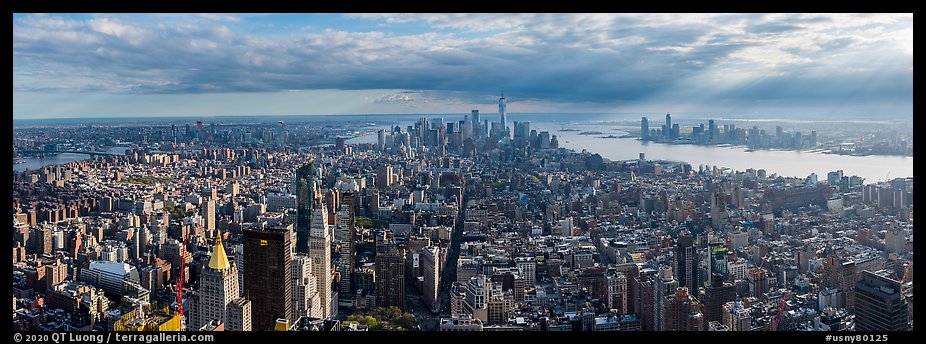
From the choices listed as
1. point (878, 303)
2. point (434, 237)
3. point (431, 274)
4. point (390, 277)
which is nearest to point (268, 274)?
point (390, 277)

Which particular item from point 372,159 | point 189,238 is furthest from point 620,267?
point 372,159

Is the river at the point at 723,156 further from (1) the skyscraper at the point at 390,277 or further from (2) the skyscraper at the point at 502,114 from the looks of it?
(1) the skyscraper at the point at 390,277

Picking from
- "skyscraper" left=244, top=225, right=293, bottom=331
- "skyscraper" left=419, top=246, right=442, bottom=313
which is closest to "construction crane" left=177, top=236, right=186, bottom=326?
"skyscraper" left=244, top=225, right=293, bottom=331

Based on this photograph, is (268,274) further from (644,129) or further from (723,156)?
(723,156)

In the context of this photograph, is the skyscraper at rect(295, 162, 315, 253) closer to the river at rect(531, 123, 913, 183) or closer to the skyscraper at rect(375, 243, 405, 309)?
the skyscraper at rect(375, 243, 405, 309)

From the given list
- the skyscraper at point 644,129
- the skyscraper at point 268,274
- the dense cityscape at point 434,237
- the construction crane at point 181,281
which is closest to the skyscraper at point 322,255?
the dense cityscape at point 434,237
